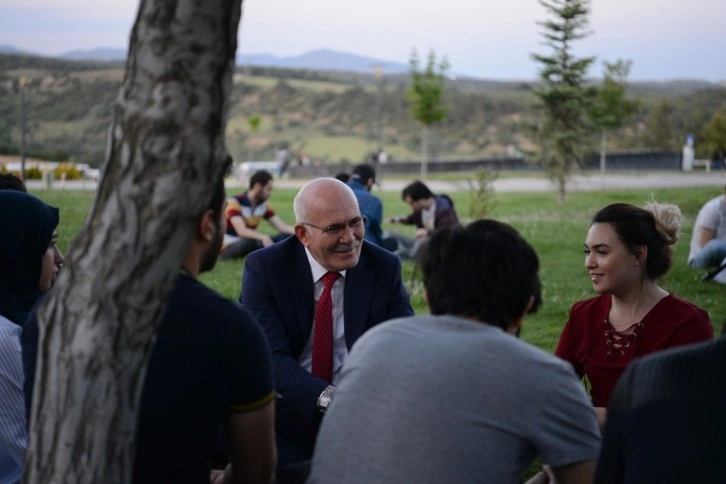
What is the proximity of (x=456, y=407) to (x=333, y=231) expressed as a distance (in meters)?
2.38

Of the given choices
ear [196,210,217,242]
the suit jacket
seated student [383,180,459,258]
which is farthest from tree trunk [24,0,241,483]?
seated student [383,180,459,258]

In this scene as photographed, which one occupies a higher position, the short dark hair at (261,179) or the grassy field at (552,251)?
the short dark hair at (261,179)

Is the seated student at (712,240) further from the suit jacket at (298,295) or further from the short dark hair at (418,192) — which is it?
the suit jacket at (298,295)

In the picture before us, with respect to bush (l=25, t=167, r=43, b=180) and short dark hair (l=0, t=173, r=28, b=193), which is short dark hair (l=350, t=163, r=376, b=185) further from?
bush (l=25, t=167, r=43, b=180)

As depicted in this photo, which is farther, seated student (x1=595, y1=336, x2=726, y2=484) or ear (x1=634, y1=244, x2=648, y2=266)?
ear (x1=634, y1=244, x2=648, y2=266)

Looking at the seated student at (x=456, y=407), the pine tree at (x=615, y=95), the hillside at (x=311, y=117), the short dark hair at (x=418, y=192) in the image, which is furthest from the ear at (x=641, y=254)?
the hillside at (x=311, y=117)

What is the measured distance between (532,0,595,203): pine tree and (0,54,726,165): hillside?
91.5ft

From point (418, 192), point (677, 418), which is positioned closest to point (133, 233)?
point (677, 418)

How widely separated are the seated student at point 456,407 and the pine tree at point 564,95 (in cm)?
3245

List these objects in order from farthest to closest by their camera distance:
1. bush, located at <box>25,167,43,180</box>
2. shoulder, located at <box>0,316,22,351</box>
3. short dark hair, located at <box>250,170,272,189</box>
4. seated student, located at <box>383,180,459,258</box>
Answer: bush, located at <box>25,167,43,180</box> → short dark hair, located at <box>250,170,272,189</box> → seated student, located at <box>383,180,459,258</box> → shoulder, located at <box>0,316,22,351</box>

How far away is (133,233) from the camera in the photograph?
7.99 ft

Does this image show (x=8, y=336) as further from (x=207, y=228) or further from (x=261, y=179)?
(x=261, y=179)

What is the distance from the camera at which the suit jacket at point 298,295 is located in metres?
4.88

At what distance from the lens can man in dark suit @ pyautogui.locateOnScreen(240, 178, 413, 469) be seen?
488cm
